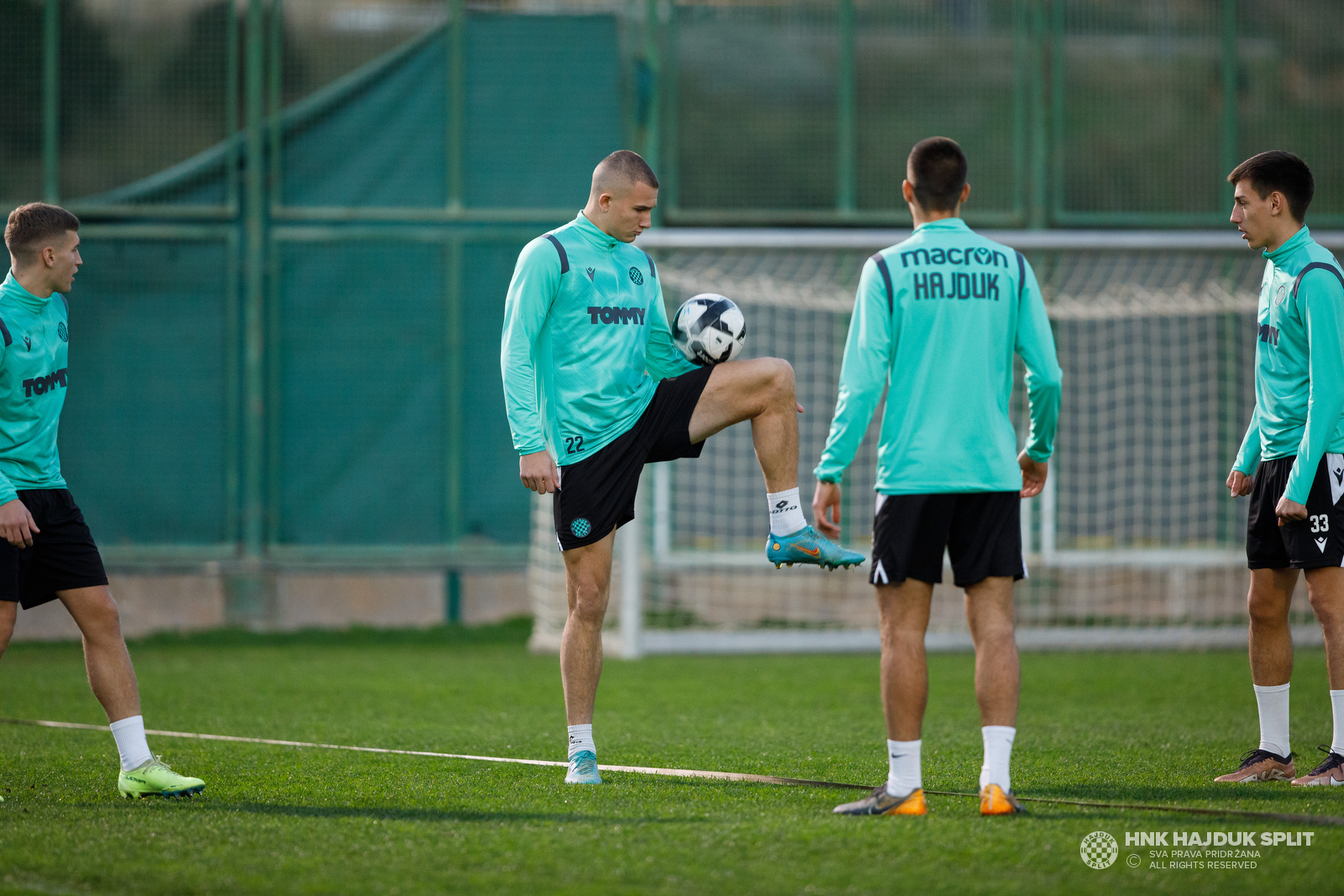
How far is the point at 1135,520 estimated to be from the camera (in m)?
10.9

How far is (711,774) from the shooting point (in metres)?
4.68

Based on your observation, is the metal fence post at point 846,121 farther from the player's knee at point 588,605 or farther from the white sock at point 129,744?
the white sock at point 129,744

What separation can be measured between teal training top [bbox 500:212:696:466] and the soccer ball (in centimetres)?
16

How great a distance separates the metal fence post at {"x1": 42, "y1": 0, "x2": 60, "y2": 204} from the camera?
11.6 metres

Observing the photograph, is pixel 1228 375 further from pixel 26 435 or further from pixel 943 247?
pixel 26 435

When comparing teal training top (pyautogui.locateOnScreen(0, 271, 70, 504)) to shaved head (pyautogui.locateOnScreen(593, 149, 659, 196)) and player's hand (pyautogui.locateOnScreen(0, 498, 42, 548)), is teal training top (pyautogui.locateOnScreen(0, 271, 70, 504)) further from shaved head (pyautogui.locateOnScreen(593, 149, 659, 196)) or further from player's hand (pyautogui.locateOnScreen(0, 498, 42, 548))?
shaved head (pyautogui.locateOnScreen(593, 149, 659, 196))

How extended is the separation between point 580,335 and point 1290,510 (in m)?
2.43

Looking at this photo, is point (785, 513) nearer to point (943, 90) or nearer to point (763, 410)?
point (763, 410)

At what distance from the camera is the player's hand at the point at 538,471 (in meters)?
4.36

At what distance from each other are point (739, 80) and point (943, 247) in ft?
29.3

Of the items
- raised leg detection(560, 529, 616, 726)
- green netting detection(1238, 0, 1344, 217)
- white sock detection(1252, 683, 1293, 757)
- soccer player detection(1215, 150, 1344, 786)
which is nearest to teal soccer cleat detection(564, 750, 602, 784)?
raised leg detection(560, 529, 616, 726)

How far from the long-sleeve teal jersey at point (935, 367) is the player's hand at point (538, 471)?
1001 millimetres

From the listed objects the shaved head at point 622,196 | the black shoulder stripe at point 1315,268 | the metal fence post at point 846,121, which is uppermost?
the metal fence post at point 846,121

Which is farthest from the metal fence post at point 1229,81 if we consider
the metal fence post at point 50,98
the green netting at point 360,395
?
the metal fence post at point 50,98
